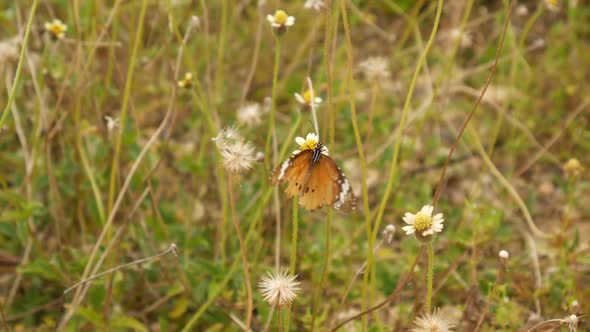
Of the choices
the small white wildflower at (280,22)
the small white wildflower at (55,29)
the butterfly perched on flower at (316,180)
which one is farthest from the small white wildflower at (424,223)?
the small white wildflower at (55,29)

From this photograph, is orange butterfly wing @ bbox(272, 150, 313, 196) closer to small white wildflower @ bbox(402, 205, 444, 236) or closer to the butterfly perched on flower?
the butterfly perched on flower

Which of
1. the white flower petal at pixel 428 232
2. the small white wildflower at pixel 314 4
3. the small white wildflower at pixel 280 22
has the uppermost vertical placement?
the small white wildflower at pixel 314 4

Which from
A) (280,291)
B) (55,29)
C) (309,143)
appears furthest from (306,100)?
(55,29)

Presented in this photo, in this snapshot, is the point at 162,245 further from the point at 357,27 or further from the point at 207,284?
the point at 357,27

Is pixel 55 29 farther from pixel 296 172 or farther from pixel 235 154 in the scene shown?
pixel 296 172

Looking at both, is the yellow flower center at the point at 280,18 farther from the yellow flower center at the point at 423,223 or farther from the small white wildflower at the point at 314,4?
the yellow flower center at the point at 423,223

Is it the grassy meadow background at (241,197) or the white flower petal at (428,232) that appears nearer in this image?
the white flower petal at (428,232)
